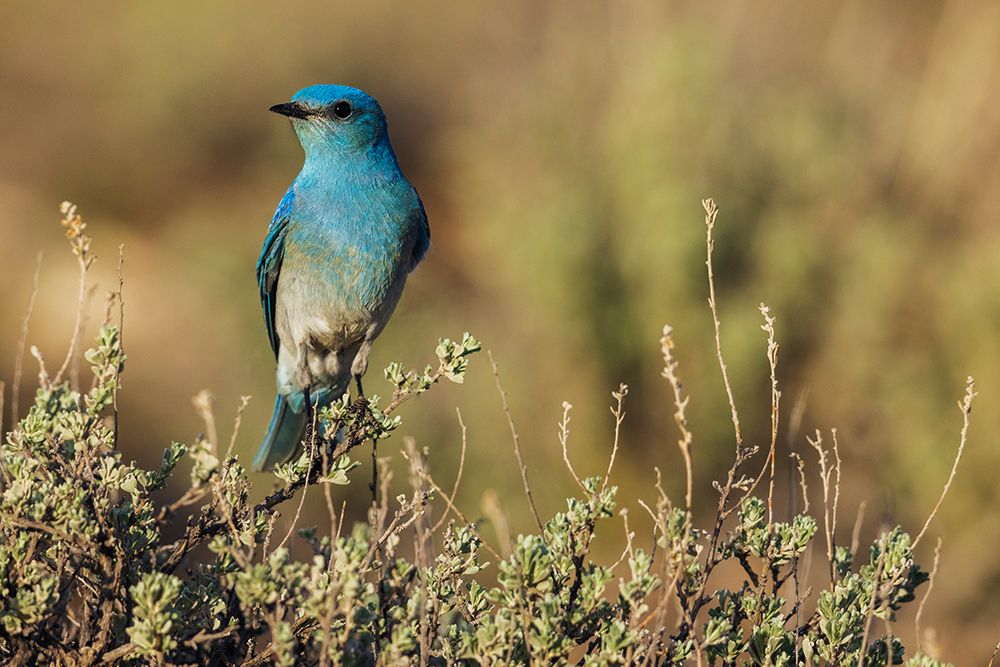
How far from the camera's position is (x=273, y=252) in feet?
14.4

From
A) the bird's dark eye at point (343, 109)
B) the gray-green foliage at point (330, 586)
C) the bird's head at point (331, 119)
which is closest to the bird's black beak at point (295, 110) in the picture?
the bird's head at point (331, 119)

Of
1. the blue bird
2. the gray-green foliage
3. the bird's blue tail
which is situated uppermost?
the blue bird

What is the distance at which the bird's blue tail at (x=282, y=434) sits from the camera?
4.62 m

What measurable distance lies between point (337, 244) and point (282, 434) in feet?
3.25

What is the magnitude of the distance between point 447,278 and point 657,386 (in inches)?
96.8

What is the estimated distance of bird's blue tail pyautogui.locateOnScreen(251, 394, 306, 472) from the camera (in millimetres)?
4625

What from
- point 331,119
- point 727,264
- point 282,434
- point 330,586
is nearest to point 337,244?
point 331,119

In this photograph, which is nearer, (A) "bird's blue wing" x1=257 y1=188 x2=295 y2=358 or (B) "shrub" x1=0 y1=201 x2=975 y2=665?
(B) "shrub" x1=0 y1=201 x2=975 y2=665

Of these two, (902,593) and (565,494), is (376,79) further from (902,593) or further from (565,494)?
(902,593)

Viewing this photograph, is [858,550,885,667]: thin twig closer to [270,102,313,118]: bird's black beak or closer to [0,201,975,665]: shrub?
[0,201,975,665]: shrub

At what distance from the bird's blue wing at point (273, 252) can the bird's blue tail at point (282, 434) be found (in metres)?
0.34

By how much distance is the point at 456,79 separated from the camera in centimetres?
1245

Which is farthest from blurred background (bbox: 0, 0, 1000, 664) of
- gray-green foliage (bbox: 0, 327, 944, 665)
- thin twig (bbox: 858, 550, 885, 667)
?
thin twig (bbox: 858, 550, 885, 667)

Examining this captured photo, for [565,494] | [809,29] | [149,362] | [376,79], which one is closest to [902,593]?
[565,494]
